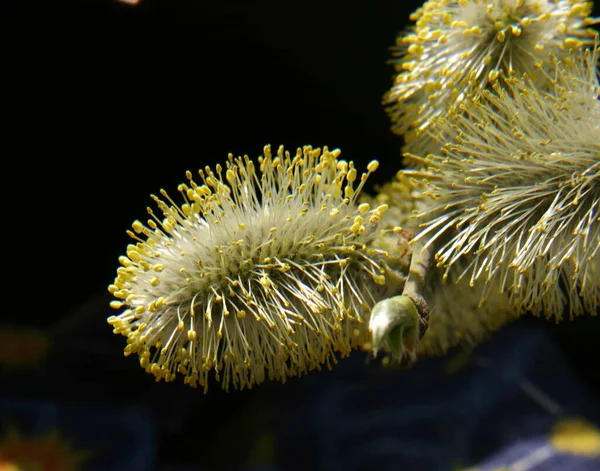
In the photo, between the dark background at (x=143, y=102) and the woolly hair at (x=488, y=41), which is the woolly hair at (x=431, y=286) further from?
the dark background at (x=143, y=102)

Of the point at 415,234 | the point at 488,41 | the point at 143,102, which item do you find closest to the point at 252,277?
the point at 415,234

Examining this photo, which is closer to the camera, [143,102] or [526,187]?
[526,187]

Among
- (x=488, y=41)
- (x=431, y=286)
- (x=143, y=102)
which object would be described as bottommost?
(x=431, y=286)

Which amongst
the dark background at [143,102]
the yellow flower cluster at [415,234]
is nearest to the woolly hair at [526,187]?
the yellow flower cluster at [415,234]

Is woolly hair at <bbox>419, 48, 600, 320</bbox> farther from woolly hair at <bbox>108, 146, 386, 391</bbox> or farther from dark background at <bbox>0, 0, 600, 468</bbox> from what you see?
dark background at <bbox>0, 0, 600, 468</bbox>

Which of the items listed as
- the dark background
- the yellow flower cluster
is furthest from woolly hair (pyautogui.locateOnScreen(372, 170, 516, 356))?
the dark background

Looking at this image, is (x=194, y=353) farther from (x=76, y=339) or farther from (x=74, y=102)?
(x=76, y=339)

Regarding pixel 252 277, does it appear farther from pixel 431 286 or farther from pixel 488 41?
pixel 488 41

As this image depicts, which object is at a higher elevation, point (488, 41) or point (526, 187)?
point (488, 41)
